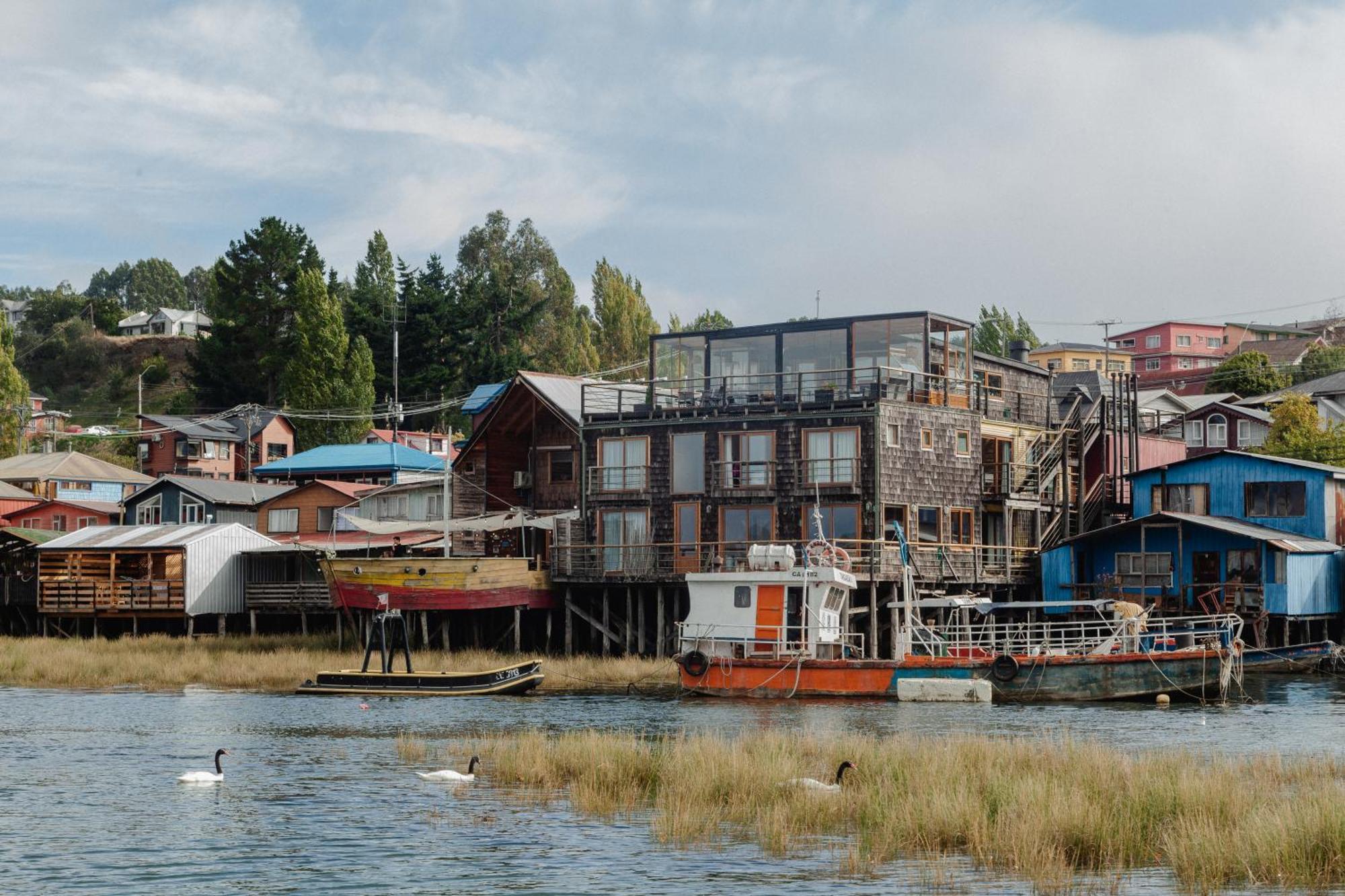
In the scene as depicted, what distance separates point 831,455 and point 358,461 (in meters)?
41.3

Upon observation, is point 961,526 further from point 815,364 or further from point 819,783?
point 819,783

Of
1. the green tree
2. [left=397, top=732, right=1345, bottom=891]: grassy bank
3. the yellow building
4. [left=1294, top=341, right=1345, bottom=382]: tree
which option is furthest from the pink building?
[left=397, top=732, right=1345, bottom=891]: grassy bank

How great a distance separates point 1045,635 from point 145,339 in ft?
412

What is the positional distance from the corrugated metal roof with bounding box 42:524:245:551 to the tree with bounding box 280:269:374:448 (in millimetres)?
34604

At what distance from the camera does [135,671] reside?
56.8m

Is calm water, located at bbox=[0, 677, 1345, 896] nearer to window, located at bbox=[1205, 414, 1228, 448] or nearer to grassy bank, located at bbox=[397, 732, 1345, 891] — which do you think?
grassy bank, located at bbox=[397, 732, 1345, 891]

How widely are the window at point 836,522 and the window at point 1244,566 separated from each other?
43.5 feet

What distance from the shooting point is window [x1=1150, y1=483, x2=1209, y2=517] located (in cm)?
6200

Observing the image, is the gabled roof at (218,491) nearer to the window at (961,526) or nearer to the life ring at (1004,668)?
the window at (961,526)

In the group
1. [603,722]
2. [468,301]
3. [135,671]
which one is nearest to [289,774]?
[603,722]

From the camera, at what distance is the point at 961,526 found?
189 feet

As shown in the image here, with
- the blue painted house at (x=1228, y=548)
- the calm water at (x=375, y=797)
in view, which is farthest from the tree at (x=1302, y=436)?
the calm water at (x=375, y=797)

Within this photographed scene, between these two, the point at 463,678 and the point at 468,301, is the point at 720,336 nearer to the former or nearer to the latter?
the point at 463,678

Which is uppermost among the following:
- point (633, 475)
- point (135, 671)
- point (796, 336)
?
point (796, 336)
